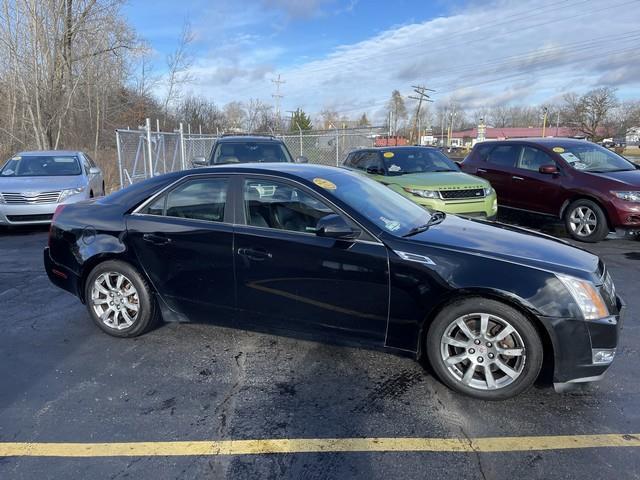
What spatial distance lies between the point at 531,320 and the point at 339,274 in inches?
51.5

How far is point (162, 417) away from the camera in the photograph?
117 inches

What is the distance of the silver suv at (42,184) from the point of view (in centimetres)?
862

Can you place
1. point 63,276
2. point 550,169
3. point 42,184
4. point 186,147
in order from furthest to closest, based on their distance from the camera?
1. point 186,147
2. point 42,184
3. point 550,169
4. point 63,276

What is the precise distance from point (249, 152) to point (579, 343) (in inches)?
295

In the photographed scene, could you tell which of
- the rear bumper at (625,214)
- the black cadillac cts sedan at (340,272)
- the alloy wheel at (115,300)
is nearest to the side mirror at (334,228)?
the black cadillac cts sedan at (340,272)

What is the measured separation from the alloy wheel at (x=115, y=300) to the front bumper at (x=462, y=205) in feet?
15.1

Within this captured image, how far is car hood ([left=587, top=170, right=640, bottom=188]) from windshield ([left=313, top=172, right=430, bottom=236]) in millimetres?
4965

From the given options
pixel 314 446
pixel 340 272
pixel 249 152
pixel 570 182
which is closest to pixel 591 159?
pixel 570 182

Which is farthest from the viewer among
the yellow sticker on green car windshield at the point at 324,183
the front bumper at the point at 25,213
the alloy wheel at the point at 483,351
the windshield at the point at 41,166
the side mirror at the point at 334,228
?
the windshield at the point at 41,166

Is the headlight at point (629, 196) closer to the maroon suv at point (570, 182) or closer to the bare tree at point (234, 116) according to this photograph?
the maroon suv at point (570, 182)

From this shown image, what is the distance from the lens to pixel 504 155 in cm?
943

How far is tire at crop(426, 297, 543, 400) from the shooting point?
3.03 meters

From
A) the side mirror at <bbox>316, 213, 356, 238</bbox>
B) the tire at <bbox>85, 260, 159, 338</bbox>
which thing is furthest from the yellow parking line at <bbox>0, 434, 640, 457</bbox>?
the tire at <bbox>85, 260, 159, 338</bbox>

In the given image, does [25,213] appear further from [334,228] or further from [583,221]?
[583,221]
